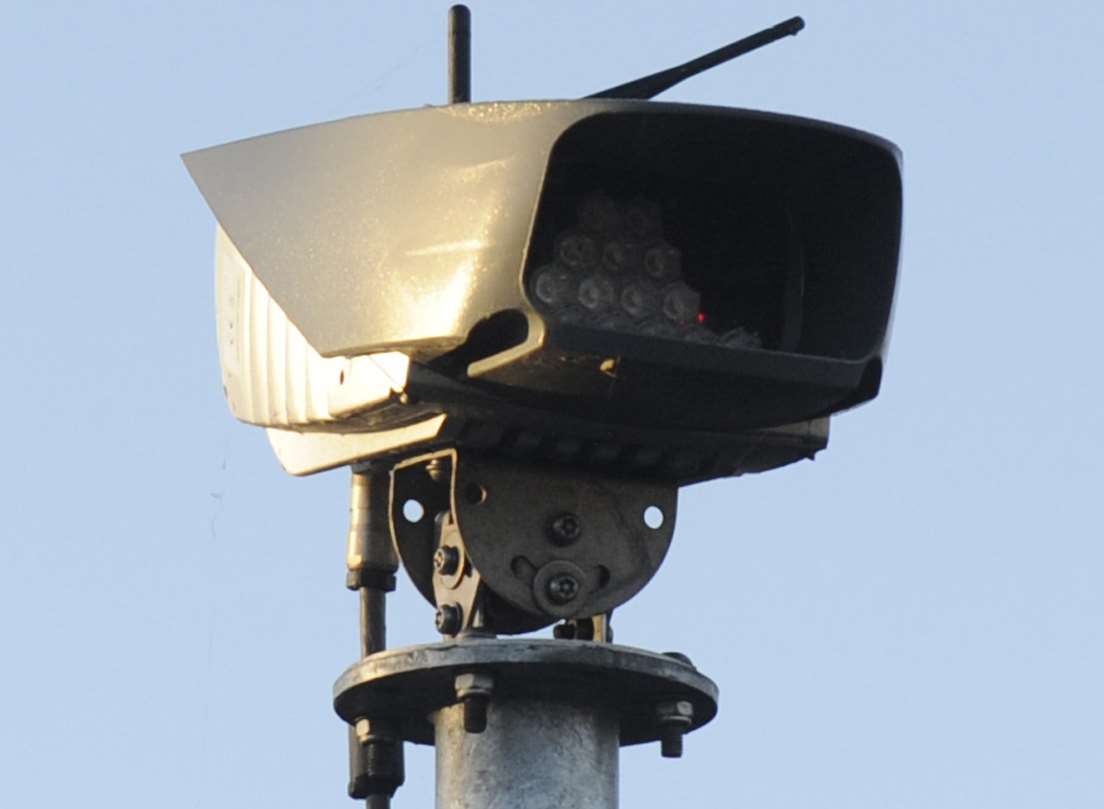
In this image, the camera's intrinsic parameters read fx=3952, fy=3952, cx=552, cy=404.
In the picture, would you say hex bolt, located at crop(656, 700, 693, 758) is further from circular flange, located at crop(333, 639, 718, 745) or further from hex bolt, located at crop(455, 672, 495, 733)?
hex bolt, located at crop(455, 672, 495, 733)

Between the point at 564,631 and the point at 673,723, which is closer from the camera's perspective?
the point at 673,723

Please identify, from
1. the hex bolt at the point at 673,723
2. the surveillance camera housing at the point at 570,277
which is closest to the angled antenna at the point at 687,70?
the surveillance camera housing at the point at 570,277

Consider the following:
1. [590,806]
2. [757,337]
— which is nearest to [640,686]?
[590,806]

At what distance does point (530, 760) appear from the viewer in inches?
360

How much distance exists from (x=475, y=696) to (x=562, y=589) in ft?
1.37

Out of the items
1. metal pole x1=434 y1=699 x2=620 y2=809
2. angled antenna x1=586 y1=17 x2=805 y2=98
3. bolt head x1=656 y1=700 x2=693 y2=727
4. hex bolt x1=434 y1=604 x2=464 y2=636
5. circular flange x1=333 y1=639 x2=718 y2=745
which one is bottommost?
metal pole x1=434 y1=699 x2=620 y2=809

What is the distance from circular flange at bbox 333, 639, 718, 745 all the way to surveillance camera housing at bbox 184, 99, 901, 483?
52 cm

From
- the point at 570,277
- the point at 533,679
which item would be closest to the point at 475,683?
the point at 533,679

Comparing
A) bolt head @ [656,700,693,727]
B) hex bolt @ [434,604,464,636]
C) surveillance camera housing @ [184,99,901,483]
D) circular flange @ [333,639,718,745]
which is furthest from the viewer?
hex bolt @ [434,604,464,636]

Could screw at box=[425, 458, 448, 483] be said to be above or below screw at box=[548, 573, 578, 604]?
above

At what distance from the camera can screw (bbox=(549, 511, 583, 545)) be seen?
941 cm

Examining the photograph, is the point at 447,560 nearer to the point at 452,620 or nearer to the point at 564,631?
the point at 452,620

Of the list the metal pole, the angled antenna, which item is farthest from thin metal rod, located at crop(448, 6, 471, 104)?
the metal pole

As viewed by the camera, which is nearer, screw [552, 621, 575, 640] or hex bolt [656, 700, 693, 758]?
hex bolt [656, 700, 693, 758]
